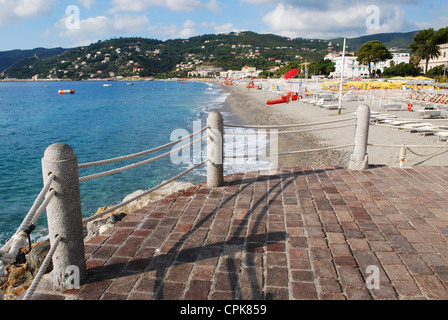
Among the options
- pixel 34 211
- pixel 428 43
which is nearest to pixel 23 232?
pixel 34 211

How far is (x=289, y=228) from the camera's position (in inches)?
150

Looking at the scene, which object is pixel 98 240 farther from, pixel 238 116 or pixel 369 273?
pixel 238 116

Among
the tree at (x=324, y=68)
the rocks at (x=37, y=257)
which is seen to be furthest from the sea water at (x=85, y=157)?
the tree at (x=324, y=68)

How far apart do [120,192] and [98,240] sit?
31.8ft

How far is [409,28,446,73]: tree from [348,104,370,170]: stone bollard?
84604 mm

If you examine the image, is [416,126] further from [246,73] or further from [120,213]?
[246,73]

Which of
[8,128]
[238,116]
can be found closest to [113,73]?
[8,128]

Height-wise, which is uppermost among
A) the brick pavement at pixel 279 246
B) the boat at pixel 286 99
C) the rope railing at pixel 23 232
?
the boat at pixel 286 99

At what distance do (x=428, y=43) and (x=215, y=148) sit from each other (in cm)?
8705

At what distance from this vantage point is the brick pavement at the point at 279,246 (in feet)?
8.86

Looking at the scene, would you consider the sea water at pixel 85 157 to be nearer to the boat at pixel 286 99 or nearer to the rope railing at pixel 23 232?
the rope railing at pixel 23 232

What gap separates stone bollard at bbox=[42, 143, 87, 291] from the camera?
2.54m

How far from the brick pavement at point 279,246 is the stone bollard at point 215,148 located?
22cm
